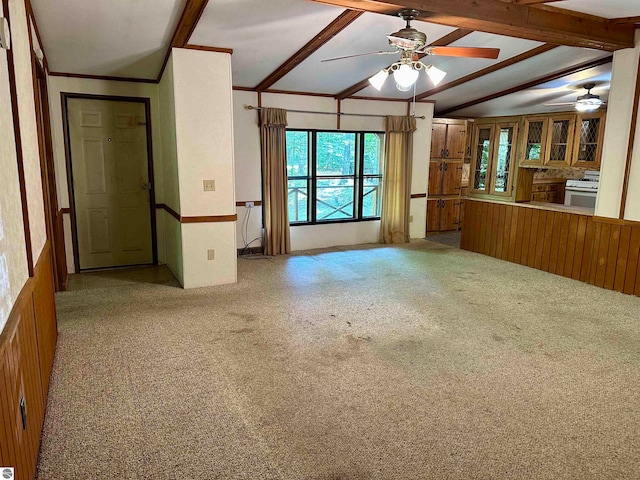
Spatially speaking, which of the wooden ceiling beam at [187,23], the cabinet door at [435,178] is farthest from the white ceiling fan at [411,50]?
the cabinet door at [435,178]

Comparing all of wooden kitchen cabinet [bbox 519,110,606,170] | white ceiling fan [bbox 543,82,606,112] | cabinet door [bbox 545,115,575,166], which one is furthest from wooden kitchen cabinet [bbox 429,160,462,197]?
white ceiling fan [bbox 543,82,606,112]

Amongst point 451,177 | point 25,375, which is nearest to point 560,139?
point 451,177

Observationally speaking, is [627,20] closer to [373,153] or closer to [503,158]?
[503,158]

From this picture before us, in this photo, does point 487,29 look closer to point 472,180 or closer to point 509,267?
point 509,267

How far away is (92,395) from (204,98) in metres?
2.92

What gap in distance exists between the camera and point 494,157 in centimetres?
746

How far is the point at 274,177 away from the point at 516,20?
11.1 ft

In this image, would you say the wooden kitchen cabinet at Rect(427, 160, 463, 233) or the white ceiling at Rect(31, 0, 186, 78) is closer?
the white ceiling at Rect(31, 0, 186, 78)

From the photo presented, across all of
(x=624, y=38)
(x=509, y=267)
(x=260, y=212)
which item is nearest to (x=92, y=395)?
(x=260, y=212)

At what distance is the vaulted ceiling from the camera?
337cm

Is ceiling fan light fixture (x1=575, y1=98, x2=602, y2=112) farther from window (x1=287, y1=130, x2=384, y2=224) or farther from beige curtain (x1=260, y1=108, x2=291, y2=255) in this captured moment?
beige curtain (x1=260, y1=108, x2=291, y2=255)

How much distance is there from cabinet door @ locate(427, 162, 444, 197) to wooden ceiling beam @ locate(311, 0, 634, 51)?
140 inches

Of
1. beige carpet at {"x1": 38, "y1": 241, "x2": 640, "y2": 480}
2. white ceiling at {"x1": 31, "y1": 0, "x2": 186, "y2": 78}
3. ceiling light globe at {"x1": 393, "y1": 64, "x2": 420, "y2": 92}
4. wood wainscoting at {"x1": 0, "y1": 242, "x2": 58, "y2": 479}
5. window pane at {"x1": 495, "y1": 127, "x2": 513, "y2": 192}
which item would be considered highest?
white ceiling at {"x1": 31, "y1": 0, "x2": 186, "y2": 78}

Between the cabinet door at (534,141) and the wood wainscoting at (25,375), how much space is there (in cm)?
668
